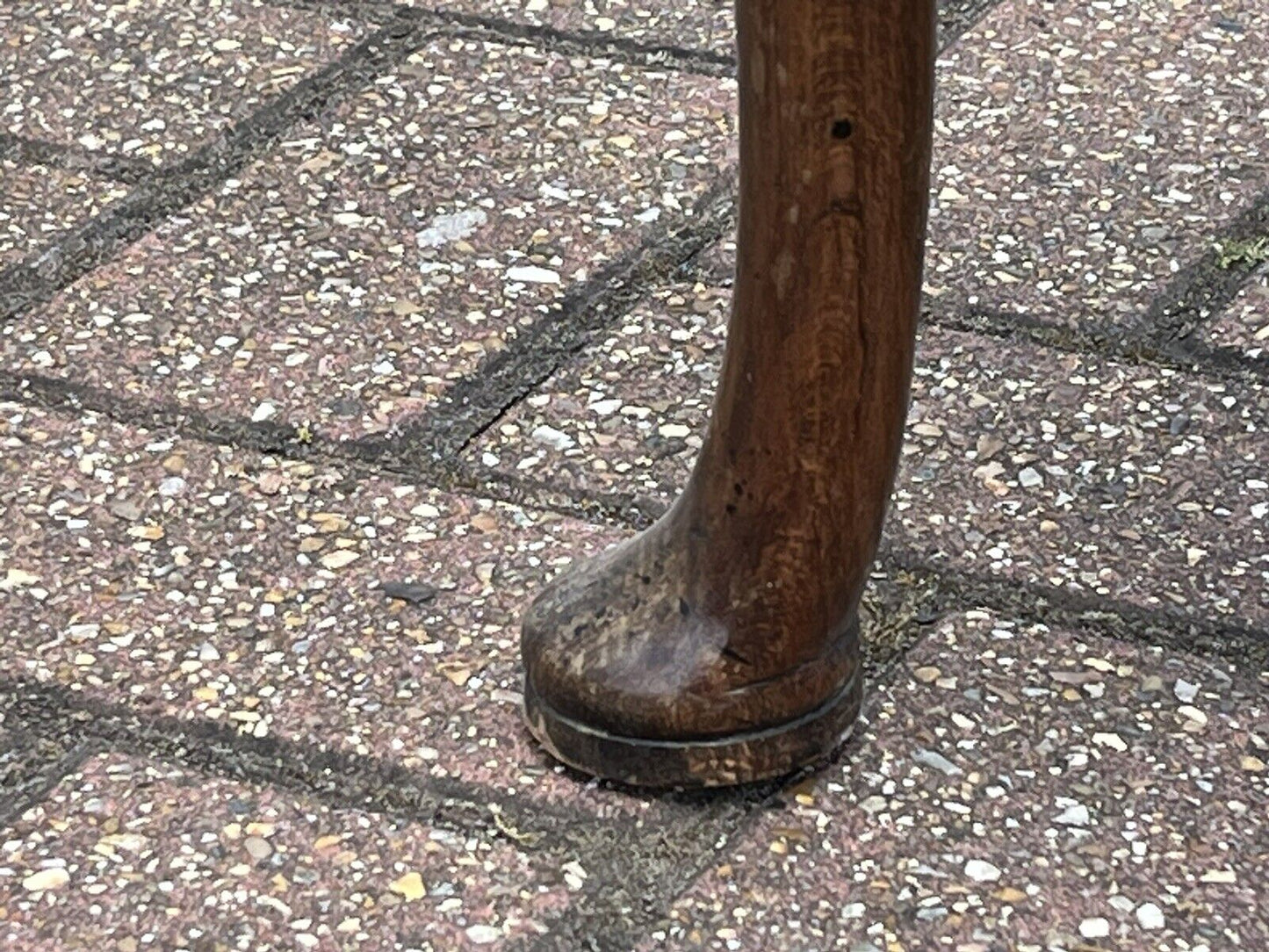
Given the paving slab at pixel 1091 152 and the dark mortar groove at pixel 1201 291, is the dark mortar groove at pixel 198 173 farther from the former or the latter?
the dark mortar groove at pixel 1201 291

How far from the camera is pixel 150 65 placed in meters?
2.51

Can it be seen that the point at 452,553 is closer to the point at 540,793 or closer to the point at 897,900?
the point at 540,793

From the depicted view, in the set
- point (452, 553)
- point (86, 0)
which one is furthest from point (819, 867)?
point (86, 0)

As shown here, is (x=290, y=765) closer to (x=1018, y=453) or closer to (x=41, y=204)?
(x=1018, y=453)

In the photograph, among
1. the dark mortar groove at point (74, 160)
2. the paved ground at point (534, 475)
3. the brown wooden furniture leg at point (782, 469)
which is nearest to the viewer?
the brown wooden furniture leg at point (782, 469)

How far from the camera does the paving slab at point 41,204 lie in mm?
2205

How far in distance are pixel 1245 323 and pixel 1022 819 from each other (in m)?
0.69

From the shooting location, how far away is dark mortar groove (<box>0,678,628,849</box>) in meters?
1.52

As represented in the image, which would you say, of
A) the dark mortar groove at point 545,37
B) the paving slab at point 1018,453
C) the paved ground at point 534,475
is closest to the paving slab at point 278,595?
the paved ground at point 534,475

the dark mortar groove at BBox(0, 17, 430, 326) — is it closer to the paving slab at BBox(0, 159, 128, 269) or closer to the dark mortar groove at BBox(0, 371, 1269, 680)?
the paving slab at BBox(0, 159, 128, 269)

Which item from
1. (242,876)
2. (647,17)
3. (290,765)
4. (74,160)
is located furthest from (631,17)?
(242,876)

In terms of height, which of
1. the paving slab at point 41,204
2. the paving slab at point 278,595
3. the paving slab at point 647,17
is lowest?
the paving slab at point 41,204

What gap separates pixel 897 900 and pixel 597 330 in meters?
0.73

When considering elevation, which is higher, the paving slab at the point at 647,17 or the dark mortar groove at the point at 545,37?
the paving slab at the point at 647,17
